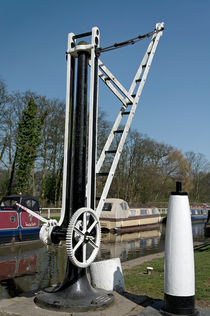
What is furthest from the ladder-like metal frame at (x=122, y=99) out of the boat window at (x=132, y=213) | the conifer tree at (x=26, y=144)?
the conifer tree at (x=26, y=144)

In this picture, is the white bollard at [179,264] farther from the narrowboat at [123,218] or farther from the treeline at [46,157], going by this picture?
the treeline at [46,157]

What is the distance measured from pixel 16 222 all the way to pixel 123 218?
1088 centimetres

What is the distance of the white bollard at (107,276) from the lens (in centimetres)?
604

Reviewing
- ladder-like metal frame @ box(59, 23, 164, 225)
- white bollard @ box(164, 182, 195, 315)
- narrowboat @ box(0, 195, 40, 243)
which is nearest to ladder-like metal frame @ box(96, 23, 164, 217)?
ladder-like metal frame @ box(59, 23, 164, 225)

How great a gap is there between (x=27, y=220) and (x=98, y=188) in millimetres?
17399

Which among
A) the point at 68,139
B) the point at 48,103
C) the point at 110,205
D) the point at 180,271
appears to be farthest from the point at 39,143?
the point at 180,271

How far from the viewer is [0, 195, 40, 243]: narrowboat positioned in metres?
15.9

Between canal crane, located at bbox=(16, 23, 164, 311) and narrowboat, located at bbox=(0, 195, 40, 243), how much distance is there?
10.9 metres

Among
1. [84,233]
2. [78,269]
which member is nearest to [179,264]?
[84,233]

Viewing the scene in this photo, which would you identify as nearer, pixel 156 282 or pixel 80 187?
pixel 80 187

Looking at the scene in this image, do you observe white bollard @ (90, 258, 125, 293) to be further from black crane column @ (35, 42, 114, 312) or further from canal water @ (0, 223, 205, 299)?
canal water @ (0, 223, 205, 299)

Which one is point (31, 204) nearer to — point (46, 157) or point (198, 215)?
point (46, 157)

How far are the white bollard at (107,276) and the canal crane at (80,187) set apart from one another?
0.96 feet

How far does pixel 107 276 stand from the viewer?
238 inches
